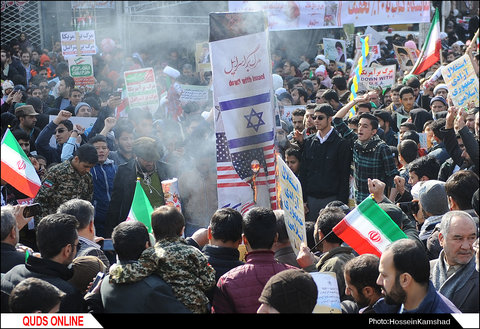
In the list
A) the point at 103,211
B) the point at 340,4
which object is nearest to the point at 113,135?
the point at 103,211

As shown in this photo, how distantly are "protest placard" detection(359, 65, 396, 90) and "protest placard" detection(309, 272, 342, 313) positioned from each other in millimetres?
8206

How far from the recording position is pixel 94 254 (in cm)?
444

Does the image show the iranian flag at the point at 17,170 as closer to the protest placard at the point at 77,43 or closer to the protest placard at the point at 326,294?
the protest placard at the point at 326,294

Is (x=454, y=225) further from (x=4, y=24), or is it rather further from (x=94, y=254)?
(x=4, y=24)

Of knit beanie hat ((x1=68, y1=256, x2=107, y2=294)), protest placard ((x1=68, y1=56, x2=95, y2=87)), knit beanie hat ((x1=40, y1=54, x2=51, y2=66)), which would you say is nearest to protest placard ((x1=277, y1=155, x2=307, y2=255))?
knit beanie hat ((x1=68, y1=256, x2=107, y2=294))

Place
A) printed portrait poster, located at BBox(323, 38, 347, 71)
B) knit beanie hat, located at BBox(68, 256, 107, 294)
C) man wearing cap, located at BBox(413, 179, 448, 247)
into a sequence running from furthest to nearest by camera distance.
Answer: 1. printed portrait poster, located at BBox(323, 38, 347, 71)
2. man wearing cap, located at BBox(413, 179, 448, 247)
3. knit beanie hat, located at BBox(68, 256, 107, 294)

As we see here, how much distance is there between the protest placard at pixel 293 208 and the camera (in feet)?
13.7

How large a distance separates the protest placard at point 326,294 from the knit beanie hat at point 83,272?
1346 mm

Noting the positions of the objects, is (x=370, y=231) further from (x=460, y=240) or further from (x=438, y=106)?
(x=438, y=106)

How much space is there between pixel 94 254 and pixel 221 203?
5.22 ft

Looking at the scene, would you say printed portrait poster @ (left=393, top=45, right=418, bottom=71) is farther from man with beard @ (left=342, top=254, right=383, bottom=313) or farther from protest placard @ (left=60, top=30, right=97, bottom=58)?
man with beard @ (left=342, top=254, right=383, bottom=313)

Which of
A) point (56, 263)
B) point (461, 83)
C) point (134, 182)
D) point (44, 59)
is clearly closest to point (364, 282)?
point (56, 263)

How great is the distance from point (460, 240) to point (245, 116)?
2216 mm

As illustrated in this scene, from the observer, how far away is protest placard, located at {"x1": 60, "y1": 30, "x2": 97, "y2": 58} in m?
14.2
